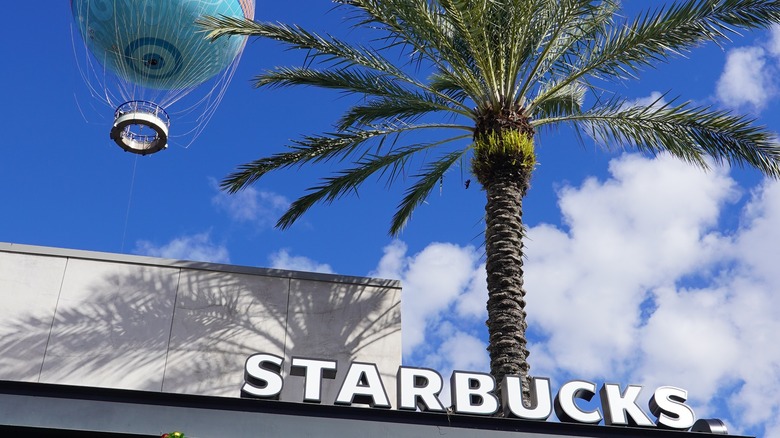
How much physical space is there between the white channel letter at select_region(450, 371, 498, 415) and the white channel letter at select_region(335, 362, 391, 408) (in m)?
0.97

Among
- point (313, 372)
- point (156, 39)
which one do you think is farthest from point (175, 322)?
point (156, 39)

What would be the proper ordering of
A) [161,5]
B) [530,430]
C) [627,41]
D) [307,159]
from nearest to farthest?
[530,430], [627,41], [307,159], [161,5]

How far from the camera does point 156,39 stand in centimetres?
2614

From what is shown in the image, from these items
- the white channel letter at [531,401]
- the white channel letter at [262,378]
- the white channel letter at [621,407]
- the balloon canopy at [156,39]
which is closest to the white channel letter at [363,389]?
the white channel letter at [262,378]

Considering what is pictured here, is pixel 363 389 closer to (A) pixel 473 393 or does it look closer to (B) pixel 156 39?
(A) pixel 473 393

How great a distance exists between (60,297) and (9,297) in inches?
33.0

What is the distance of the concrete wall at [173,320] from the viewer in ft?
53.6

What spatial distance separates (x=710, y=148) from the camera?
17734mm

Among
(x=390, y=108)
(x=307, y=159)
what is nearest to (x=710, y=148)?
(x=390, y=108)

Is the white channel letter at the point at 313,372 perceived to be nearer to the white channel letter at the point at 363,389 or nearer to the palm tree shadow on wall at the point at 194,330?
the white channel letter at the point at 363,389

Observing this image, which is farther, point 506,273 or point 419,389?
point 506,273

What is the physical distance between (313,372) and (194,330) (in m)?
4.36

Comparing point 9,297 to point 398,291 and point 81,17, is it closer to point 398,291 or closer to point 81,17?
point 398,291

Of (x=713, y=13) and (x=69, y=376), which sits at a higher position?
(x=713, y=13)
